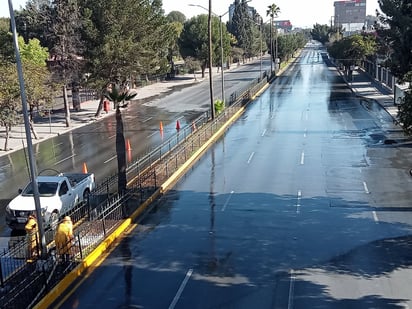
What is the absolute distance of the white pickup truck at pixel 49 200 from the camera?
17203 millimetres

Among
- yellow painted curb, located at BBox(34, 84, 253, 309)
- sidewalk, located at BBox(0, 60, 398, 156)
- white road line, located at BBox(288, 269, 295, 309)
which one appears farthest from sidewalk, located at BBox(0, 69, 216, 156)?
white road line, located at BBox(288, 269, 295, 309)

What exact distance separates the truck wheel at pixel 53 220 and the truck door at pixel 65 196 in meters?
0.48

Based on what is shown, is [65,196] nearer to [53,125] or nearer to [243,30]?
[53,125]

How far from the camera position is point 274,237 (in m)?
16.1

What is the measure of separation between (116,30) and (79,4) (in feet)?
14.3

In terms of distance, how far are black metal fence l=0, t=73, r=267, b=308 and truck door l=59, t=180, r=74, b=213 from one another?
0.31 metres

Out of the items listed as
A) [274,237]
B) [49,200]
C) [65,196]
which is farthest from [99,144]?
[274,237]

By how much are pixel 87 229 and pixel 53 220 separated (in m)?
1.52

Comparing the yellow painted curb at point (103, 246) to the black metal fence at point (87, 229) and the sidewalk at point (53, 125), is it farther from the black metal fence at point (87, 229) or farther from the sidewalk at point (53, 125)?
the sidewalk at point (53, 125)

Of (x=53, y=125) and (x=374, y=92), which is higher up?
(x=53, y=125)

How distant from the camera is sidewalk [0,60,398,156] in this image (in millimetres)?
36694

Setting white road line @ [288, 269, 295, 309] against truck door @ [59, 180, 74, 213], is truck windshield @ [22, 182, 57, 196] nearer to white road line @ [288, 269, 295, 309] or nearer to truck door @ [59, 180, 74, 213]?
truck door @ [59, 180, 74, 213]

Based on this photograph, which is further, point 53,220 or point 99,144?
point 99,144

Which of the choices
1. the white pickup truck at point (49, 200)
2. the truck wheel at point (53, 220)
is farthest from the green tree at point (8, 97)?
the truck wheel at point (53, 220)
